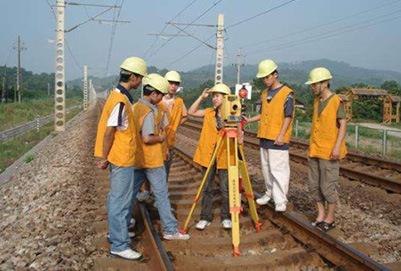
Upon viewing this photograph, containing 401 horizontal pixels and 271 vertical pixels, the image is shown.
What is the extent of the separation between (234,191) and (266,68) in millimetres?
1689

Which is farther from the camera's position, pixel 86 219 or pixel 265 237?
pixel 86 219

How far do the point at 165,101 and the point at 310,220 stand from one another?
2.49 m

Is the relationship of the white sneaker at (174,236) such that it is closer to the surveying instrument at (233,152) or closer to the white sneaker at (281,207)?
the surveying instrument at (233,152)

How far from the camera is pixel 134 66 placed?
4.45 meters

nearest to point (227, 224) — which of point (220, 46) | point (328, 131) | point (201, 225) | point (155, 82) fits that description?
point (201, 225)

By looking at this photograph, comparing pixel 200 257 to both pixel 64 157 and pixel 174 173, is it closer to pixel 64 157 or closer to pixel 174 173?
pixel 174 173

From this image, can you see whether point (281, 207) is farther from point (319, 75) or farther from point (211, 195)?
point (319, 75)

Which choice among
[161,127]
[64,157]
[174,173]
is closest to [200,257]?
[161,127]

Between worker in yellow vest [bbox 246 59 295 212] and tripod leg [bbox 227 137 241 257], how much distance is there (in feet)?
2.61

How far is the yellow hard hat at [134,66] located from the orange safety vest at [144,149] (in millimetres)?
481

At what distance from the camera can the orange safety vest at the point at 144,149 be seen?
484 centimetres

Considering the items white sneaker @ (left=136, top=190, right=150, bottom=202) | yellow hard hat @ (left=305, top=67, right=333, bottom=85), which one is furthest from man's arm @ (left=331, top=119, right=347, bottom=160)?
white sneaker @ (left=136, top=190, right=150, bottom=202)

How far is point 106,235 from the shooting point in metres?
5.25

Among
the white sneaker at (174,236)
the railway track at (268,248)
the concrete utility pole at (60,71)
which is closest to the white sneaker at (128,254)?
the railway track at (268,248)
